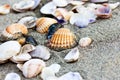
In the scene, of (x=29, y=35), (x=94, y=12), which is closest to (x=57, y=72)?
(x=29, y=35)

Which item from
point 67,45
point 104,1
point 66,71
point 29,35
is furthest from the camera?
point 104,1

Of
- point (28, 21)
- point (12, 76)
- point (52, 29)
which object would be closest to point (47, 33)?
point (52, 29)

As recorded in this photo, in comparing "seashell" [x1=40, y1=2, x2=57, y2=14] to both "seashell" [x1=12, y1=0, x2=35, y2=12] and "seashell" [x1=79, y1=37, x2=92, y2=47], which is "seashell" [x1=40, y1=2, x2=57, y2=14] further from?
"seashell" [x1=79, y1=37, x2=92, y2=47]

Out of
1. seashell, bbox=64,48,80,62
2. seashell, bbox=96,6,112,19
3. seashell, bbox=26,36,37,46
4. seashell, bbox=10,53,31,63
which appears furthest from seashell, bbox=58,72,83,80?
seashell, bbox=96,6,112,19

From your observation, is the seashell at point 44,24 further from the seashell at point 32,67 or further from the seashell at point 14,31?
the seashell at point 32,67

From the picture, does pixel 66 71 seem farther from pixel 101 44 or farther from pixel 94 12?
pixel 94 12

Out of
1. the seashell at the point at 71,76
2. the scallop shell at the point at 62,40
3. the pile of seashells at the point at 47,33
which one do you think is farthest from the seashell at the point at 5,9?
the seashell at the point at 71,76
